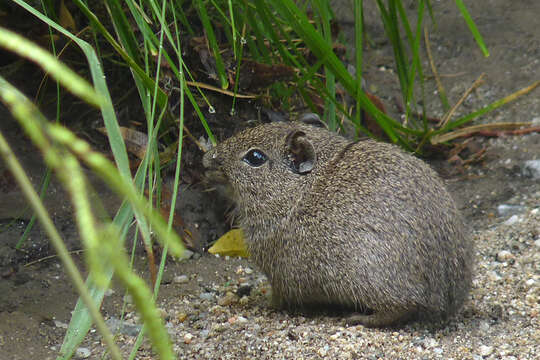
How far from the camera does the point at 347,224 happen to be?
3.48 m

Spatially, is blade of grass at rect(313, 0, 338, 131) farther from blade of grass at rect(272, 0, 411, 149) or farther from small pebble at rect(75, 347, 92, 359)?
small pebble at rect(75, 347, 92, 359)

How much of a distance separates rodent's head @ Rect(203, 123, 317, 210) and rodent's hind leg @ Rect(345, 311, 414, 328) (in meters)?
0.78

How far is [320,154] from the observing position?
12.8 ft

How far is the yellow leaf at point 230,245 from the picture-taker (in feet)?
15.5

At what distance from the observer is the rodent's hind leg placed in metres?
3.44

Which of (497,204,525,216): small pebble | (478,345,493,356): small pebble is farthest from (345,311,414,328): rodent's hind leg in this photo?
(497,204,525,216): small pebble

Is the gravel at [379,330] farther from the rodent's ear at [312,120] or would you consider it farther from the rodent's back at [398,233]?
the rodent's ear at [312,120]

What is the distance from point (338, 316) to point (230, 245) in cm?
126

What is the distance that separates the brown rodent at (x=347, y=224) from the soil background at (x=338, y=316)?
0.19 m

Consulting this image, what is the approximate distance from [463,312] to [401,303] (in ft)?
1.96

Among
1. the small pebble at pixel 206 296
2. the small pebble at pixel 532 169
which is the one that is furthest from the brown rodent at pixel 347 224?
the small pebble at pixel 532 169

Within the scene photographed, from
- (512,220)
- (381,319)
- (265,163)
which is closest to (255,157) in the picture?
(265,163)

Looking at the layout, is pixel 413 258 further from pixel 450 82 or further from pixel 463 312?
pixel 450 82

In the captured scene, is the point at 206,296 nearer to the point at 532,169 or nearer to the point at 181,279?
the point at 181,279
